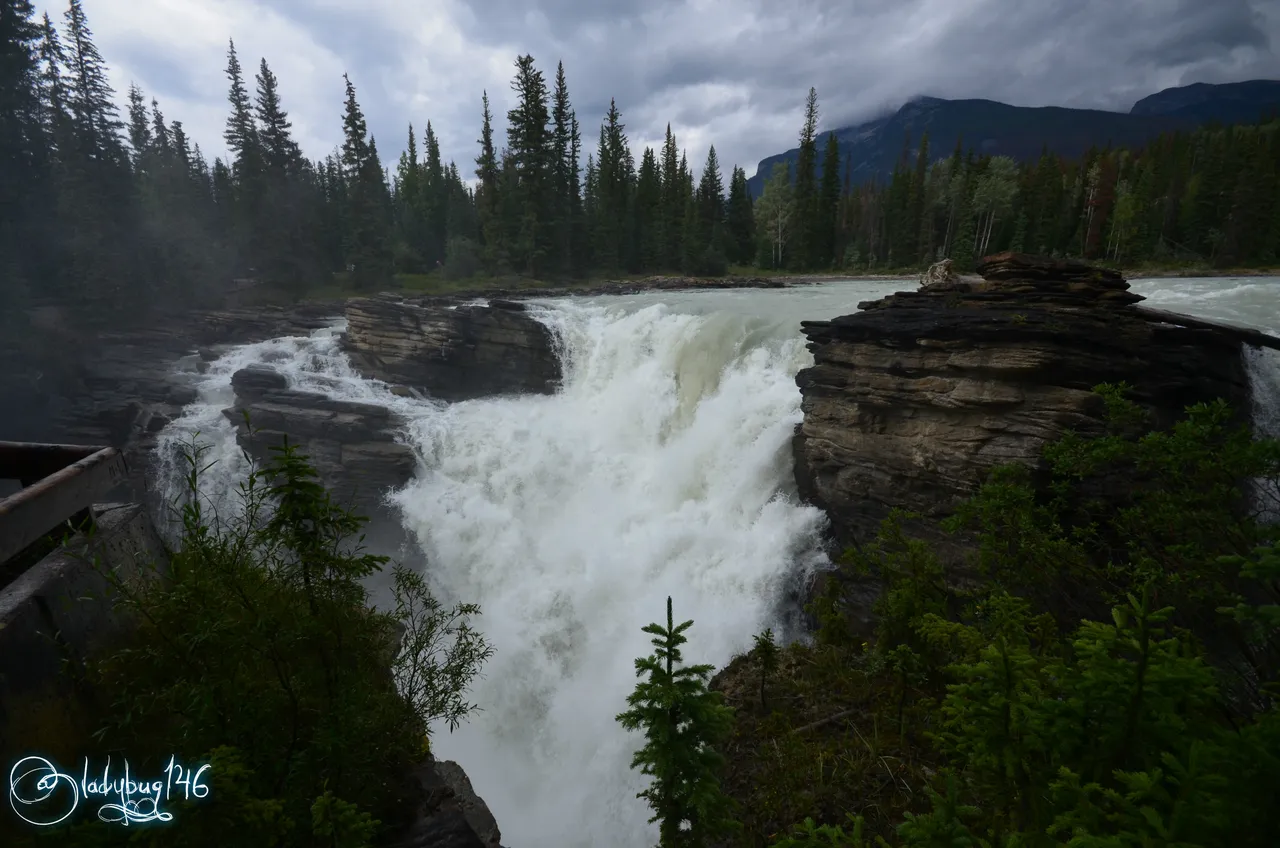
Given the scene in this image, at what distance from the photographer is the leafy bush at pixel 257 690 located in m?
2.60

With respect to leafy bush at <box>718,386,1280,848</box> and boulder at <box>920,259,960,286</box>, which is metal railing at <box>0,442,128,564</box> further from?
boulder at <box>920,259,960,286</box>

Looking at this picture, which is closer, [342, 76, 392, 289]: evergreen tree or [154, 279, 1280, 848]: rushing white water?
[154, 279, 1280, 848]: rushing white water

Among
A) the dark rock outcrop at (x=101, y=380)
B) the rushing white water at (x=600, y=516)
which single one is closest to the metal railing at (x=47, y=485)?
the rushing white water at (x=600, y=516)

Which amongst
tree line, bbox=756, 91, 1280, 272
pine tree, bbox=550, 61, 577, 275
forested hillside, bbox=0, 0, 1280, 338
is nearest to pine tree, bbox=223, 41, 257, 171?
forested hillside, bbox=0, 0, 1280, 338

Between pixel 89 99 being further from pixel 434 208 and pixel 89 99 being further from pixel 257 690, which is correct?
pixel 257 690

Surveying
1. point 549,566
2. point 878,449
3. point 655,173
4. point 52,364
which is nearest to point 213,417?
point 52,364

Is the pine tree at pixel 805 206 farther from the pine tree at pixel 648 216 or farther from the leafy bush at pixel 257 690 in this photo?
the leafy bush at pixel 257 690

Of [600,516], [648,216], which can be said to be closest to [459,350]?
[600,516]

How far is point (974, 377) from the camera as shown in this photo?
1085 centimetres

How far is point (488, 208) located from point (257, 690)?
5036cm

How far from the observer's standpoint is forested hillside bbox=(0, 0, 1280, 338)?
31.3 meters

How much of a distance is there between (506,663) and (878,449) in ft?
33.0

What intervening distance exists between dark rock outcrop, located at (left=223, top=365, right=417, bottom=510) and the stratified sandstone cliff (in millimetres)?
14087

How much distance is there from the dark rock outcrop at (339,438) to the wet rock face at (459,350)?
453 centimetres
